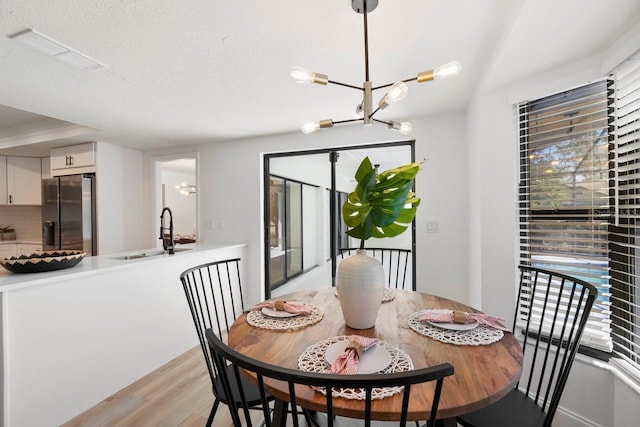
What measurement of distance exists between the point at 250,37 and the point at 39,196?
5.02 metres

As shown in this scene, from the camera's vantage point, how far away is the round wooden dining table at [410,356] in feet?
2.49

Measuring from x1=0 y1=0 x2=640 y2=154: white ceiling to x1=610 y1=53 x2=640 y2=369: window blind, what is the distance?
0.28 m

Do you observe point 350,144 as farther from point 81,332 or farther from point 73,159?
point 73,159

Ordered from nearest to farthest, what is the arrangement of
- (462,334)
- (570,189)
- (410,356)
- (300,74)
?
(410,356)
(462,334)
(300,74)
(570,189)

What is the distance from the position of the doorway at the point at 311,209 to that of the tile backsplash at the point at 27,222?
4.17 metres

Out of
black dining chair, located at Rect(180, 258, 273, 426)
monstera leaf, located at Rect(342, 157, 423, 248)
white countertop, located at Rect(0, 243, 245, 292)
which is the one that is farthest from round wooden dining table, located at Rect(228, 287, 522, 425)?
white countertop, located at Rect(0, 243, 245, 292)

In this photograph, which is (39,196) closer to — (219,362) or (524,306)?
(219,362)

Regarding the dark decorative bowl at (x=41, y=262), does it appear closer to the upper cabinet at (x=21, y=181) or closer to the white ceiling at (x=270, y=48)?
the white ceiling at (x=270, y=48)

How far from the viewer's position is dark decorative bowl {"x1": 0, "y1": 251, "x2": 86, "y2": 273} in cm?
176

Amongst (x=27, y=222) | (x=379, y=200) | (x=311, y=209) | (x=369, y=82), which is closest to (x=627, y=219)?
(x=379, y=200)

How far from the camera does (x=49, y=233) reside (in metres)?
3.82

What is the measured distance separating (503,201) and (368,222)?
1.39 meters

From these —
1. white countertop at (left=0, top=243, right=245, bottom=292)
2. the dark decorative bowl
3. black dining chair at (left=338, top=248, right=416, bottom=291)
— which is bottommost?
black dining chair at (left=338, top=248, right=416, bottom=291)

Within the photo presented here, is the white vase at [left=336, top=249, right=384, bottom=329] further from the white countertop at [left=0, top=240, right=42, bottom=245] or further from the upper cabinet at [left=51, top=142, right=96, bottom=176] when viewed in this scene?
the white countertop at [left=0, top=240, right=42, bottom=245]
